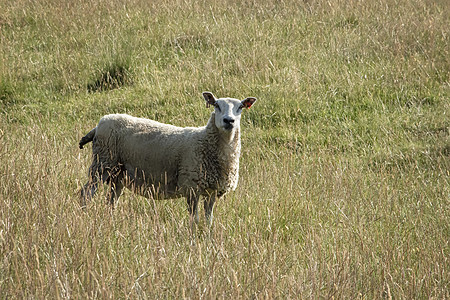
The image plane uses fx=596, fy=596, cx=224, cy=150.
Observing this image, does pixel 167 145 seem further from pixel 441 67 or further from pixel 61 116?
pixel 441 67

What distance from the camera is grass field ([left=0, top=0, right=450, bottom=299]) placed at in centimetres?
343

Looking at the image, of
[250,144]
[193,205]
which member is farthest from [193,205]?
[250,144]

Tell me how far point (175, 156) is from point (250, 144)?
2.22 metres

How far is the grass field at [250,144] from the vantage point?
11.2 feet

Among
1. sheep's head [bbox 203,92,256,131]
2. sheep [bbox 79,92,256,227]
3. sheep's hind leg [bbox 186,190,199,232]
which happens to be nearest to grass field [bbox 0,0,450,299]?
sheep's hind leg [bbox 186,190,199,232]

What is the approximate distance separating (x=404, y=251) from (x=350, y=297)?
3.18ft

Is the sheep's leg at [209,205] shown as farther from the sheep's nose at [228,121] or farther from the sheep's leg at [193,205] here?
the sheep's nose at [228,121]

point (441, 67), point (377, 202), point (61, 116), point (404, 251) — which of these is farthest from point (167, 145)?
point (441, 67)

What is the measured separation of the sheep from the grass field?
0.72ft

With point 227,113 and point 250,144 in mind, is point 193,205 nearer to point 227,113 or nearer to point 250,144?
point 227,113

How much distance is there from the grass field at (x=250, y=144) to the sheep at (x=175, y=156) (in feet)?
0.72

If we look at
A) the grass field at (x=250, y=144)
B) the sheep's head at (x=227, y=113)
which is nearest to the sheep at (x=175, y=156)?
the sheep's head at (x=227, y=113)

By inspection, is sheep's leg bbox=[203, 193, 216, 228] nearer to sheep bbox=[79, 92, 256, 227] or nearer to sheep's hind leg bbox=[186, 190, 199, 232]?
sheep bbox=[79, 92, 256, 227]

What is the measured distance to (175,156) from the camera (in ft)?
17.5
